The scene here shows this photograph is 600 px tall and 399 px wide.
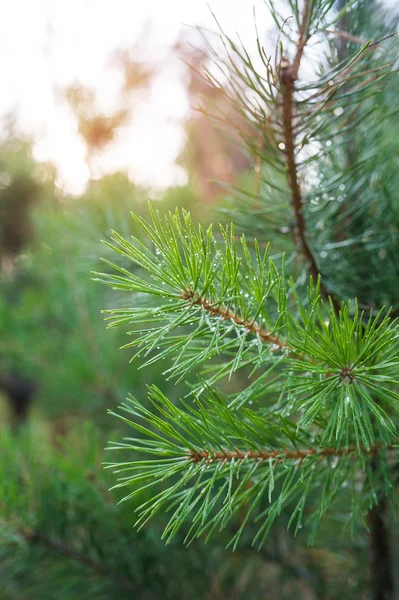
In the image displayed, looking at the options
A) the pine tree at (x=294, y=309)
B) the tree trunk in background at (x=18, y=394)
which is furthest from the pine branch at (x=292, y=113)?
the tree trunk in background at (x=18, y=394)

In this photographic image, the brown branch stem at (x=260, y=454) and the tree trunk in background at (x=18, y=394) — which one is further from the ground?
the brown branch stem at (x=260, y=454)

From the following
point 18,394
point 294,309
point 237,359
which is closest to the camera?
point 237,359

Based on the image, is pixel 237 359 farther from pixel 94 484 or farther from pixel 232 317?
pixel 94 484

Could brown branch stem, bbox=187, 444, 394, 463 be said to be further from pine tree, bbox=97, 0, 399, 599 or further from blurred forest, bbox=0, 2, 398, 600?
blurred forest, bbox=0, 2, 398, 600

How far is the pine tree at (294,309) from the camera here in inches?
8.3

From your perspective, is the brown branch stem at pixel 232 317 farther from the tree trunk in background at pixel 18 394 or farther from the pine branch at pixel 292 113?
the tree trunk in background at pixel 18 394

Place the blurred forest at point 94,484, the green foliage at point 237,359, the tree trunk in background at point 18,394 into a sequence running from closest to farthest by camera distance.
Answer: the green foliage at point 237,359 < the blurred forest at point 94,484 < the tree trunk in background at point 18,394

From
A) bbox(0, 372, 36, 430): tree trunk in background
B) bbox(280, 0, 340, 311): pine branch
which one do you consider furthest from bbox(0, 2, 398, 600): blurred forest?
bbox(0, 372, 36, 430): tree trunk in background

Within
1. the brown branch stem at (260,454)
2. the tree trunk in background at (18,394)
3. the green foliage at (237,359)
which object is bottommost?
the tree trunk in background at (18,394)

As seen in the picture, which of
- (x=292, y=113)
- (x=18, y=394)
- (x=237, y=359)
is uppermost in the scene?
(x=292, y=113)

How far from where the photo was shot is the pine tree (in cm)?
A: 21

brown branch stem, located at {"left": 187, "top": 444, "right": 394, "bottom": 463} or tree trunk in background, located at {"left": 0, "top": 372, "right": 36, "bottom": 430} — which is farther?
tree trunk in background, located at {"left": 0, "top": 372, "right": 36, "bottom": 430}

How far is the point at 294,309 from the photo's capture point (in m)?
0.35

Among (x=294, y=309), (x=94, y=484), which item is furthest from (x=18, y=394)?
(x=294, y=309)
